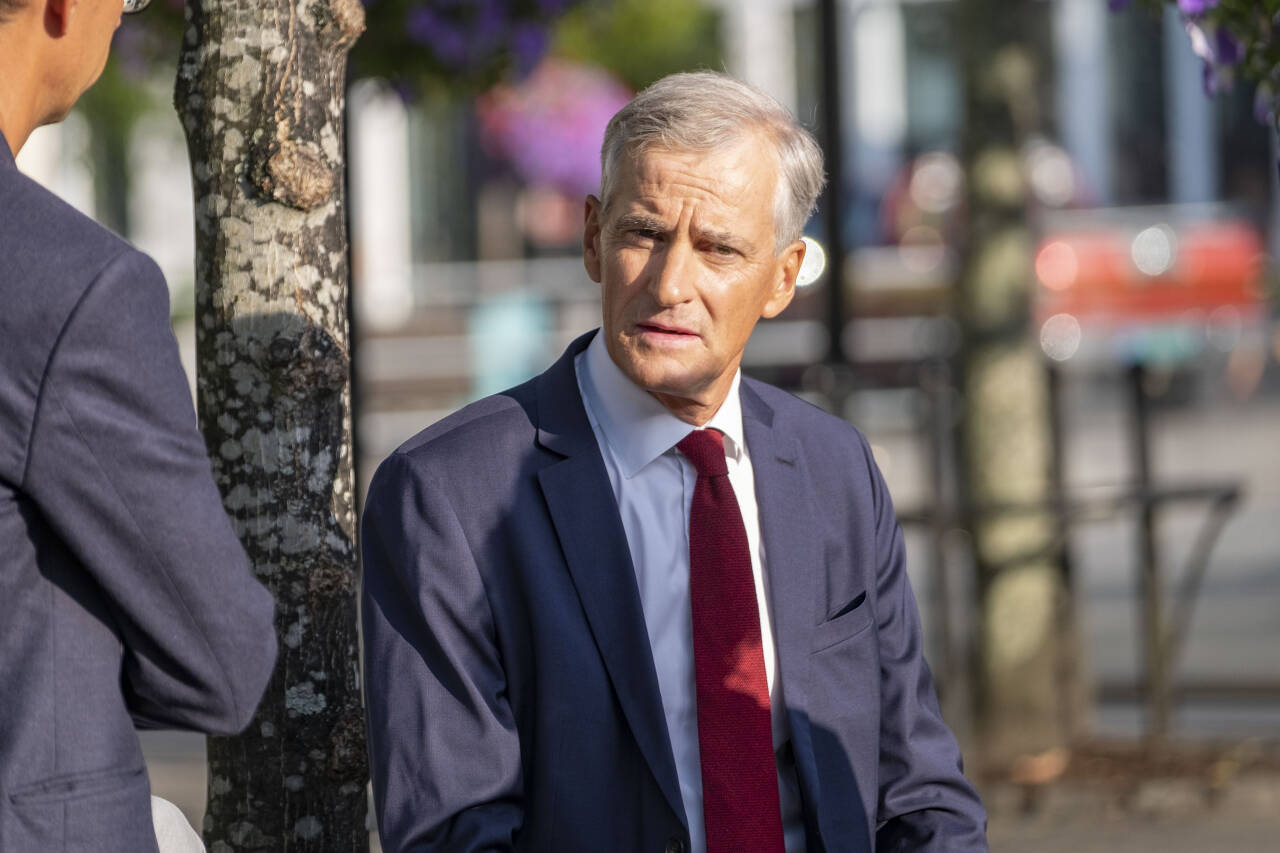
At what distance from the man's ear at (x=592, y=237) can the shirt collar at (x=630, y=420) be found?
116 millimetres

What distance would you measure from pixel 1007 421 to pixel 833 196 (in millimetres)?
911

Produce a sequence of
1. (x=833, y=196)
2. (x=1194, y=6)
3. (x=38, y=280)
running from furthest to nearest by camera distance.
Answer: (x=833, y=196)
(x=1194, y=6)
(x=38, y=280)

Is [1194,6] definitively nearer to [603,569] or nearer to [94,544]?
[603,569]

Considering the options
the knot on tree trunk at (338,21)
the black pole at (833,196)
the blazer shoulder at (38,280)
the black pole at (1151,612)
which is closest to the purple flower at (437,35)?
the black pole at (833,196)

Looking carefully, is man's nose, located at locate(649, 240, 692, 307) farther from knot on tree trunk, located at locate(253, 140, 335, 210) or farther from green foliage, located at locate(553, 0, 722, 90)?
green foliage, located at locate(553, 0, 722, 90)

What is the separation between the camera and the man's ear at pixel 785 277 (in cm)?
245

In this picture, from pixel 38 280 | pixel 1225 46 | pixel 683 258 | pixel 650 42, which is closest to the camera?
pixel 38 280

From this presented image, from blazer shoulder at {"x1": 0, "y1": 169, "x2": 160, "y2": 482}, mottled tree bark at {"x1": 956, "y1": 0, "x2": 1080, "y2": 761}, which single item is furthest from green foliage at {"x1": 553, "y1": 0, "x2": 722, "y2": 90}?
blazer shoulder at {"x1": 0, "y1": 169, "x2": 160, "y2": 482}

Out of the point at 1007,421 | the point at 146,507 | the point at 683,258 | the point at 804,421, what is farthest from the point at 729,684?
the point at 1007,421

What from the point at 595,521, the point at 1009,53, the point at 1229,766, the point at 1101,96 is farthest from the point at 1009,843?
the point at 1101,96

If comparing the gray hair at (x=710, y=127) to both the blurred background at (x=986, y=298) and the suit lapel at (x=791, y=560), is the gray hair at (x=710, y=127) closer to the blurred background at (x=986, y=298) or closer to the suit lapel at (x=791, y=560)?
the suit lapel at (x=791, y=560)

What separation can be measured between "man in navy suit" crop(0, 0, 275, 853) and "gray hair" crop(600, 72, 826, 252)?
0.81 meters

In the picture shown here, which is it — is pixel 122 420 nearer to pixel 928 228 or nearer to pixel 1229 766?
pixel 1229 766

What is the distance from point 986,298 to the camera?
560 cm
